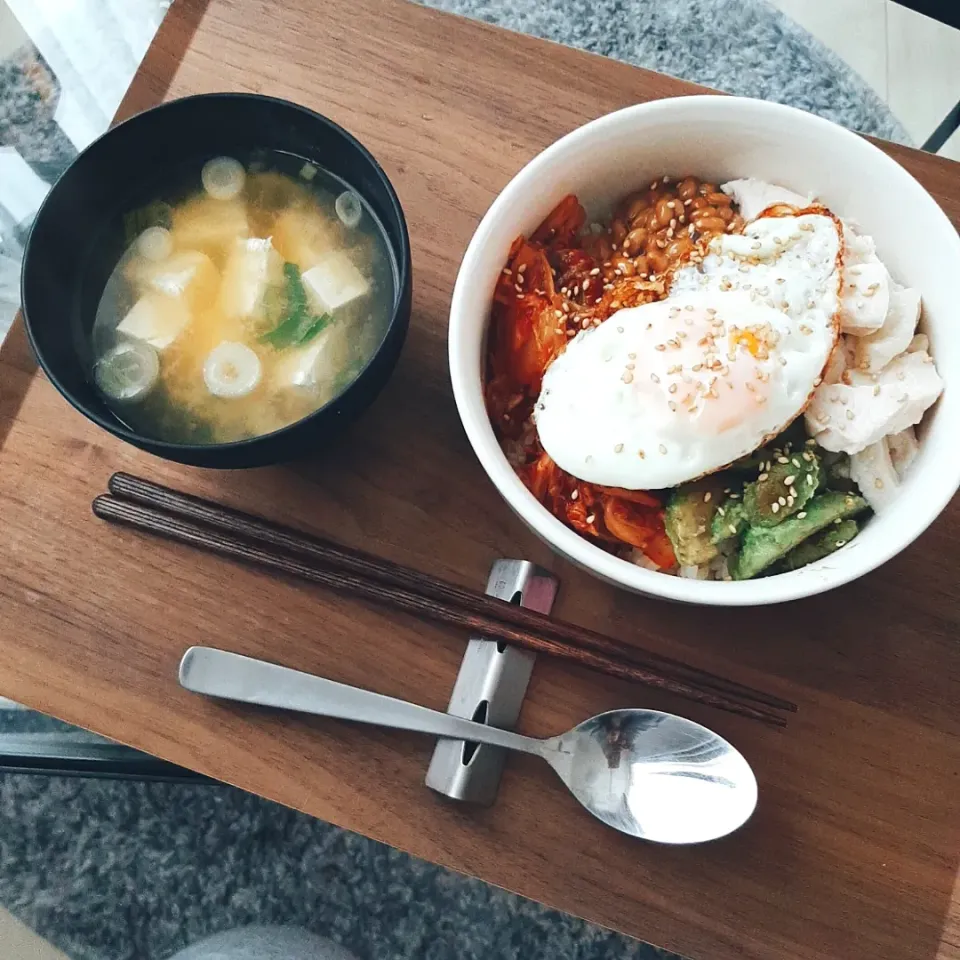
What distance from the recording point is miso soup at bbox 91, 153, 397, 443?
1059mm

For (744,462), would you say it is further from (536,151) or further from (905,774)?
(536,151)

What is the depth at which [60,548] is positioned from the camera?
1.12 metres

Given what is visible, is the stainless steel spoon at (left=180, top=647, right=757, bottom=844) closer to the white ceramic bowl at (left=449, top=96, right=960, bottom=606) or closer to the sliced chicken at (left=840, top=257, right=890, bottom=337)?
the white ceramic bowl at (left=449, top=96, right=960, bottom=606)

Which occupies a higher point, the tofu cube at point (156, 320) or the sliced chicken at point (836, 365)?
the sliced chicken at point (836, 365)

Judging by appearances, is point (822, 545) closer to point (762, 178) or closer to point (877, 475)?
point (877, 475)

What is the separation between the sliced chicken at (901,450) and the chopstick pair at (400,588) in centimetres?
30

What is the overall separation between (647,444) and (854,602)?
0.38m

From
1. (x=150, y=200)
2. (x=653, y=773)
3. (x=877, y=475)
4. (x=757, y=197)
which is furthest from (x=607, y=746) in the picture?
(x=150, y=200)

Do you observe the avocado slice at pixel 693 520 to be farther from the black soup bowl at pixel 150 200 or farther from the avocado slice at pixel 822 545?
the black soup bowl at pixel 150 200

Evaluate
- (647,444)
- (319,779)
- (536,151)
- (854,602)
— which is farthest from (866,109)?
(319,779)

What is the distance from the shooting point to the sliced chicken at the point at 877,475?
3.10 feet

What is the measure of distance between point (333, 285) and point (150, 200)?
25 centimetres

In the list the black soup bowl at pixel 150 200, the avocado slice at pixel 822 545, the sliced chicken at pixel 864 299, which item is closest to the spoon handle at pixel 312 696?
the black soup bowl at pixel 150 200

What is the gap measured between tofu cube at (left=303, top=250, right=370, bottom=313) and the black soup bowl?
0.20 ft
